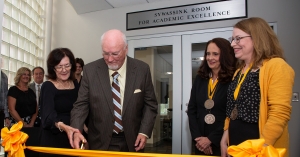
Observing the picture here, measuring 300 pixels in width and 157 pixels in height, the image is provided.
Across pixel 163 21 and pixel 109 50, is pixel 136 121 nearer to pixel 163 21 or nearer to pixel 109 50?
pixel 109 50

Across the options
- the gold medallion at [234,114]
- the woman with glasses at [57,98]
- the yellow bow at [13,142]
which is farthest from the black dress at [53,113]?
the gold medallion at [234,114]

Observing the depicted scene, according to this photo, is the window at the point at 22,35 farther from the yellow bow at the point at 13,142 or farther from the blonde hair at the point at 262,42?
the blonde hair at the point at 262,42

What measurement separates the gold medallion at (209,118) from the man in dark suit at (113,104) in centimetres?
47

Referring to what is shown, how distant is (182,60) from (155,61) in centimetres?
50

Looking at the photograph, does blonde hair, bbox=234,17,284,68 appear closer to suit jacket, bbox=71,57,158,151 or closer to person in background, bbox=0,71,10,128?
suit jacket, bbox=71,57,158,151

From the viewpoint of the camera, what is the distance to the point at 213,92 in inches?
82.1

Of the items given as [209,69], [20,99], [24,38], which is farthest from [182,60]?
[24,38]

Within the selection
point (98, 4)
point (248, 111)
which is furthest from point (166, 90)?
point (248, 111)

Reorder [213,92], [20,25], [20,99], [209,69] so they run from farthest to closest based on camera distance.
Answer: [20,25] < [20,99] < [209,69] < [213,92]

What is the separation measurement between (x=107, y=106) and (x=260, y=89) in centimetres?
98

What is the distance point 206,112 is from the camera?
6.77ft

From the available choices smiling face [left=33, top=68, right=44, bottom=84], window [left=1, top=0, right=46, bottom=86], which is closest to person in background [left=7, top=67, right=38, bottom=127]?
smiling face [left=33, top=68, right=44, bottom=84]

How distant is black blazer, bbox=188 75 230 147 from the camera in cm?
199

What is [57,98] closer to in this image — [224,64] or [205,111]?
[205,111]
